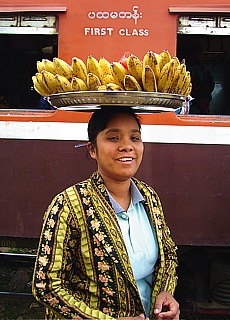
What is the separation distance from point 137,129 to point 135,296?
2.03 ft

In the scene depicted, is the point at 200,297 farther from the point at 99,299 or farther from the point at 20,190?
the point at 99,299

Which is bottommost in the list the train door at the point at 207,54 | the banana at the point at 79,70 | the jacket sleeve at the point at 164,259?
the jacket sleeve at the point at 164,259

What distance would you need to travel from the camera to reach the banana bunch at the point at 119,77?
1.70 metres

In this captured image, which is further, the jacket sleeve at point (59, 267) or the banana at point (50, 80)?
the banana at point (50, 80)

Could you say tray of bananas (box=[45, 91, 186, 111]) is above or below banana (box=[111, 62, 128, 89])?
below

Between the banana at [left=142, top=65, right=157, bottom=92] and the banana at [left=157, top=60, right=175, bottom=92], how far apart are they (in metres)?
0.05

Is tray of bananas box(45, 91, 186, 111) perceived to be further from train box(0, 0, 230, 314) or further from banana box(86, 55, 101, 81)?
train box(0, 0, 230, 314)

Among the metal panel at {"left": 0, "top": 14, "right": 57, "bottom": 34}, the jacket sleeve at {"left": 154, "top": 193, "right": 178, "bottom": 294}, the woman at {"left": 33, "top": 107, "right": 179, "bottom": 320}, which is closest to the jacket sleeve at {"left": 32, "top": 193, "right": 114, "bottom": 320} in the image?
the woman at {"left": 33, "top": 107, "right": 179, "bottom": 320}

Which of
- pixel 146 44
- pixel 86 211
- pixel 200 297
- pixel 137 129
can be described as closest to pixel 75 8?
pixel 146 44

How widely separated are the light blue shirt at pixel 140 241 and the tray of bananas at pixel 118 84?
1.24 ft

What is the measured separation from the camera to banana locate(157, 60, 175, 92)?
1.75 m

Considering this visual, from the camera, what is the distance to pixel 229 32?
345 cm

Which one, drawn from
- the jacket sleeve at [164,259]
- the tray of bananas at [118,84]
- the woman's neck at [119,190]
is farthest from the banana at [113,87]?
the jacket sleeve at [164,259]

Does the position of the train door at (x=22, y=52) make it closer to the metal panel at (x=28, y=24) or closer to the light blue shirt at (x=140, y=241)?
the metal panel at (x=28, y=24)
